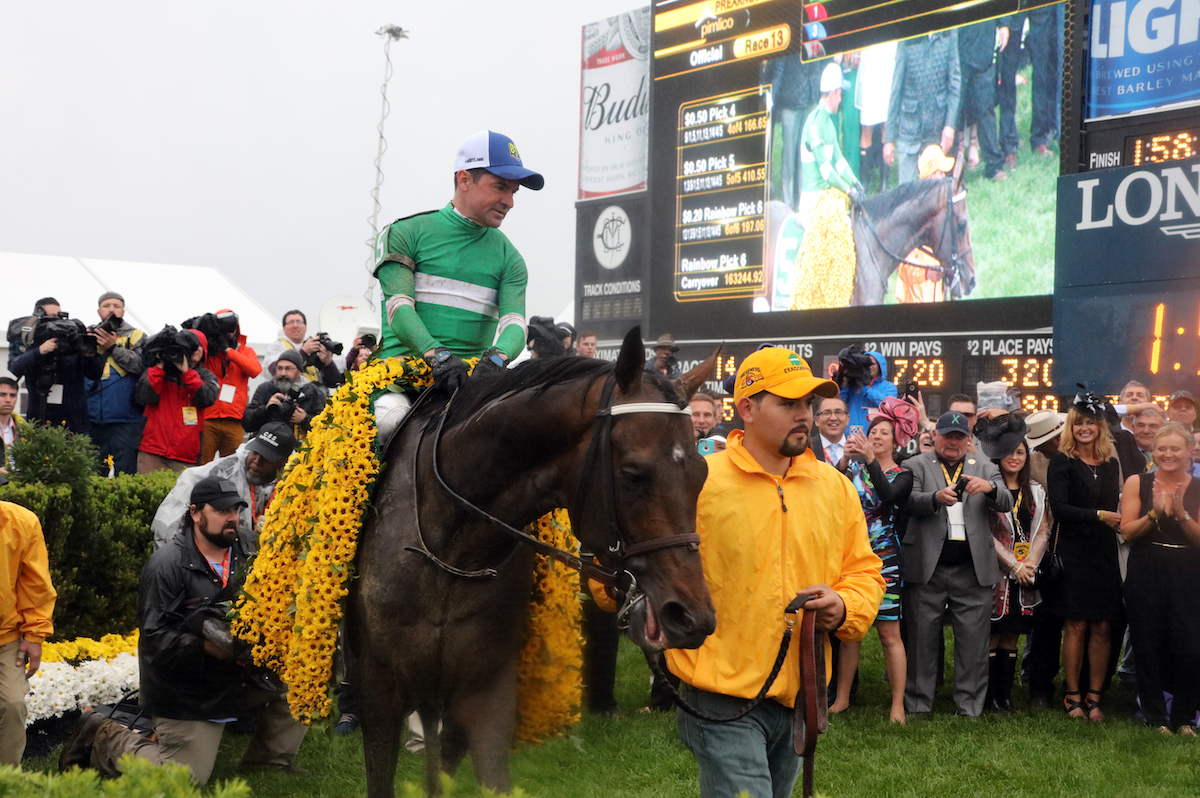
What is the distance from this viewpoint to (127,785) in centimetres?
187

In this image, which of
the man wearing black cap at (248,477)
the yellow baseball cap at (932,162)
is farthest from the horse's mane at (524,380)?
the yellow baseball cap at (932,162)

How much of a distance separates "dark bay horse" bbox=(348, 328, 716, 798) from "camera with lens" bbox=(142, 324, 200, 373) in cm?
546

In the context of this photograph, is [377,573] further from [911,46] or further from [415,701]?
[911,46]

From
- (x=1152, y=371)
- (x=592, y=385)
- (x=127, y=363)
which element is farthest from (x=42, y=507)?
(x=1152, y=371)

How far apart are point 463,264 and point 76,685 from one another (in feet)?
11.8

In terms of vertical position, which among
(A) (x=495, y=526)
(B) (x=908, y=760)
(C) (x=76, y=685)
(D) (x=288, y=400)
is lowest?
(B) (x=908, y=760)

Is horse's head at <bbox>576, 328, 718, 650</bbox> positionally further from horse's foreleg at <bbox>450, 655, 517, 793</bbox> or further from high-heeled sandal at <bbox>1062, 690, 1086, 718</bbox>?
high-heeled sandal at <bbox>1062, 690, 1086, 718</bbox>

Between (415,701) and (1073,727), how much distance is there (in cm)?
461

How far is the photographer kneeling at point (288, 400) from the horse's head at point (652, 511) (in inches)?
120

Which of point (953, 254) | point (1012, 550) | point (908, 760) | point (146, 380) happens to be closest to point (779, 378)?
point (908, 760)

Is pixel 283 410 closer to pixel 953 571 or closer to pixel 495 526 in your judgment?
pixel 495 526

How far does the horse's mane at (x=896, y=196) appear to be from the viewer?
1270cm

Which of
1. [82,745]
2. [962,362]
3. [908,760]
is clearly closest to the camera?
[82,745]

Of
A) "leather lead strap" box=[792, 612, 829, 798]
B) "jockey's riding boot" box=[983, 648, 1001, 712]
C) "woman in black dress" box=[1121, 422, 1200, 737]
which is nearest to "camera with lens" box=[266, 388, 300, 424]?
"leather lead strap" box=[792, 612, 829, 798]
